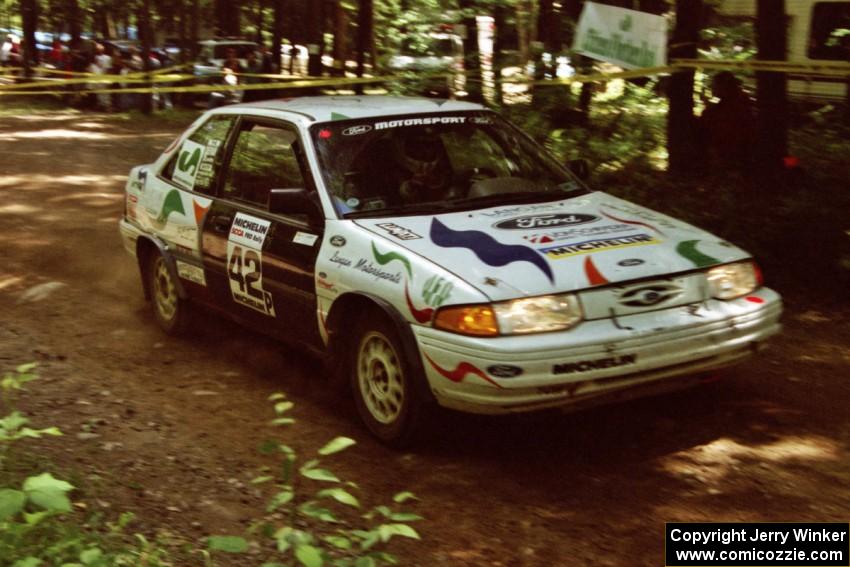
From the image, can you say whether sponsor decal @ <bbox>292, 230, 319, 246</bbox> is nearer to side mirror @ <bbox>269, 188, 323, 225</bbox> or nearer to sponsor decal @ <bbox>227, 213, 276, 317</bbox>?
side mirror @ <bbox>269, 188, 323, 225</bbox>

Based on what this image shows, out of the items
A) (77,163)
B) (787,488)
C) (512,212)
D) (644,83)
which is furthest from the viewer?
(77,163)

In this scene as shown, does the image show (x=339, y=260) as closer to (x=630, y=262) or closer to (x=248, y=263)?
(x=248, y=263)

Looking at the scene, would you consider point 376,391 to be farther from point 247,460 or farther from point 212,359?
point 212,359

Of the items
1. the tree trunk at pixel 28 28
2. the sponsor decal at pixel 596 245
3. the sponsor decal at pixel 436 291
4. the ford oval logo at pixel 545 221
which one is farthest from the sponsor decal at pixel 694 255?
the tree trunk at pixel 28 28

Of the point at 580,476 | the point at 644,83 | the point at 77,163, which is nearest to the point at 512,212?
the point at 580,476

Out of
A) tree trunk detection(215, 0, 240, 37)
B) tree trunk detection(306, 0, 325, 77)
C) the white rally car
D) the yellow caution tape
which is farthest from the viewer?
tree trunk detection(215, 0, 240, 37)

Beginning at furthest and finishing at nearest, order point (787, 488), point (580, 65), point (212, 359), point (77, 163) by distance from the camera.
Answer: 1. point (77, 163)
2. point (580, 65)
3. point (212, 359)
4. point (787, 488)

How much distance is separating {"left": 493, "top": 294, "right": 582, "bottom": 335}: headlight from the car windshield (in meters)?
1.17

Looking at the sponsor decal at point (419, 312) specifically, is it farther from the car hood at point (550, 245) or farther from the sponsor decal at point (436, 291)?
the car hood at point (550, 245)

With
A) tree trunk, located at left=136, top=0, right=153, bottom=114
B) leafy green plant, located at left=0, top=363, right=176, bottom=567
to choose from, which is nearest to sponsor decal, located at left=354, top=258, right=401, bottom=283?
leafy green plant, located at left=0, top=363, right=176, bottom=567

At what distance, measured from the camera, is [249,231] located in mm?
6379

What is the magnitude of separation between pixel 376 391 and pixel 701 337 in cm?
163

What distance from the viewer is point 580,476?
5.00 meters

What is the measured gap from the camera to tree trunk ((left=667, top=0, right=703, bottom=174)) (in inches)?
418
